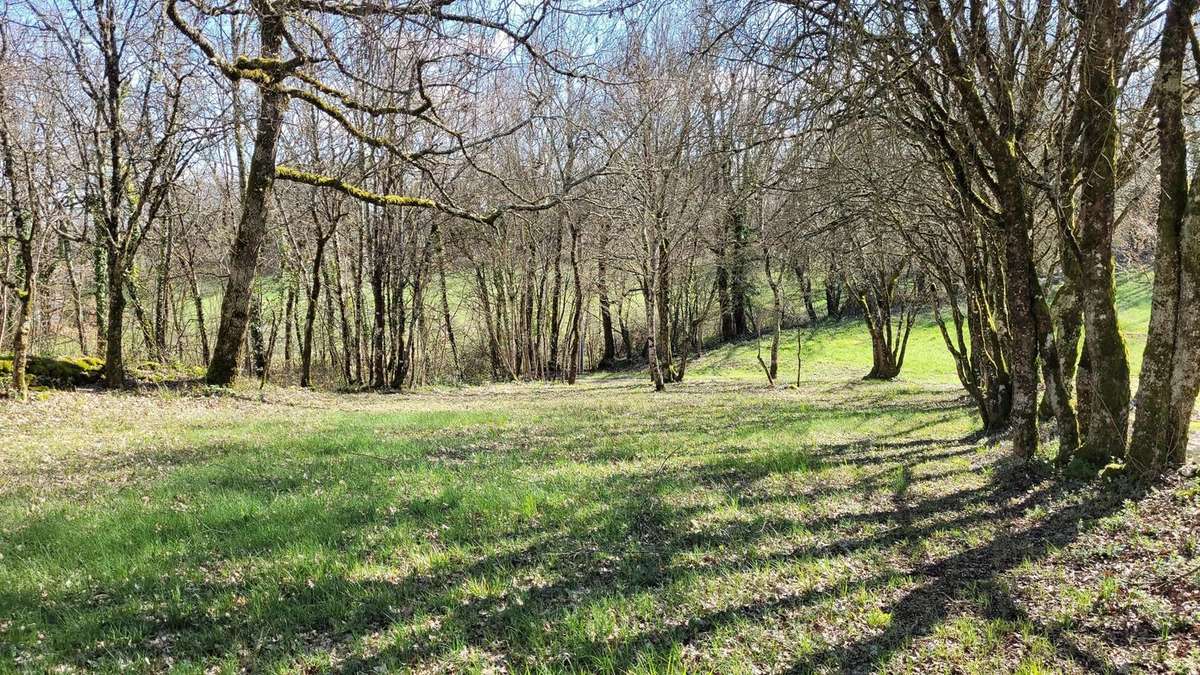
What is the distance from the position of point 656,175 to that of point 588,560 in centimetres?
1930

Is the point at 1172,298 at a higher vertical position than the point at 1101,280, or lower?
lower

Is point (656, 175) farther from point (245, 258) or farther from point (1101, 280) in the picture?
point (1101, 280)

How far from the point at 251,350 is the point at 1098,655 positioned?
34657mm

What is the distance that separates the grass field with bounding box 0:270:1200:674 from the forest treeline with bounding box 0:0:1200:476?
215cm

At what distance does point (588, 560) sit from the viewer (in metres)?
5.04

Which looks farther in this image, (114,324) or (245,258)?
(245,258)

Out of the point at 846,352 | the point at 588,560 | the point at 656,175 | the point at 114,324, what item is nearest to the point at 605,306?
the point at 846,352

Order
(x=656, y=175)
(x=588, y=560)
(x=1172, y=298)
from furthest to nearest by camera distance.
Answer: (x=656, y=175) → (x=1172, y=298) → (x=588, y=560)

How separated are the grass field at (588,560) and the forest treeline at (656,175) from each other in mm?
2155

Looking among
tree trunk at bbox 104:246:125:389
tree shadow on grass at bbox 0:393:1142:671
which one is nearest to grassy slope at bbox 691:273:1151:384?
tree trunk at bbox 104:246:125:389

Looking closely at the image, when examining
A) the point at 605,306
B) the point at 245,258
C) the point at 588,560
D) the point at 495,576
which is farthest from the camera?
the point at 605,306

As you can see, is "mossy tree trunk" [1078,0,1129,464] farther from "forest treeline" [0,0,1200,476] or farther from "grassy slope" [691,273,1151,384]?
"grassy slope" [691,273,1151,384]

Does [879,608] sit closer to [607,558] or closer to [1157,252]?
[607,558]

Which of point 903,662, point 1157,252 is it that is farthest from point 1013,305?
point 903,662
